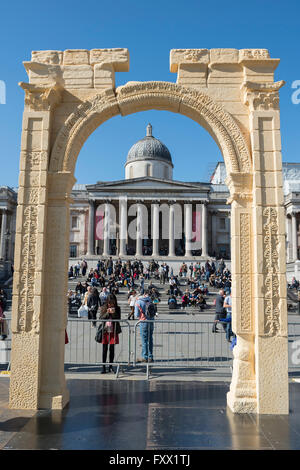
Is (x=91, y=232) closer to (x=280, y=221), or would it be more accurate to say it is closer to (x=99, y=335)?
(x=99, y=335)

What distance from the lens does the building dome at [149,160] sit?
56812 mm

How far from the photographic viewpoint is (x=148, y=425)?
16.7ft

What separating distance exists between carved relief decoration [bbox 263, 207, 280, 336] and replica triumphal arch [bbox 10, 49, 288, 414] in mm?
16

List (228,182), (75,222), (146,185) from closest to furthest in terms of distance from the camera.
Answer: (228,182) → (146,185) → (75,222)

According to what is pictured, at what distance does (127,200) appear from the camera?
158 feet

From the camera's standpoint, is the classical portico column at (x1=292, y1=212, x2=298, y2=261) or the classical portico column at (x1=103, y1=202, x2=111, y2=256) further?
the classical portico column at (x1=292, y1=212, x2=298, y2=261)

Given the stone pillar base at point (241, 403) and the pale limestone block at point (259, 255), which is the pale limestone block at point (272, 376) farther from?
the pale limestone block at point (259, 255)

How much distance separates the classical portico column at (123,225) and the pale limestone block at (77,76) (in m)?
39.5

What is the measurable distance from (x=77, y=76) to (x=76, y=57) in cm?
35

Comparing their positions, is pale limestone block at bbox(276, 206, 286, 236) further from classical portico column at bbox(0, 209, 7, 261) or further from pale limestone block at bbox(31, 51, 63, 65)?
classical portico column at bbox(0, 209, 7, 261)

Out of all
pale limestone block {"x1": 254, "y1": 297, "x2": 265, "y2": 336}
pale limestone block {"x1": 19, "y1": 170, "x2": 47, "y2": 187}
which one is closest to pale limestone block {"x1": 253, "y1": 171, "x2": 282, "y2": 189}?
pale limestone block {"x1": 254, "y1": 297, "x2": 265, "y2": 336}

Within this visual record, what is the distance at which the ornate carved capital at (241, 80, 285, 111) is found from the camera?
6.27 m

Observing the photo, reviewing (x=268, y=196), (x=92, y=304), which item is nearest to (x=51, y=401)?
(x=268, y=196)

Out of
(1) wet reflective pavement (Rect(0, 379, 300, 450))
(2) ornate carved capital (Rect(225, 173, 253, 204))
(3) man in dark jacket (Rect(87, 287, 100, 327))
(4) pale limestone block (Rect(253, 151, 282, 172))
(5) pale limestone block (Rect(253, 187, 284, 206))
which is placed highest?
(4) pale limestone block (Rect(253, 151, 282, 172))
